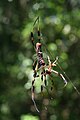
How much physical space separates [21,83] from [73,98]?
0.52 metres

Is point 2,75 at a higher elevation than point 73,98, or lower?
higher

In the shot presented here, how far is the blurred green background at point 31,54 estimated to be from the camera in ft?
11.6

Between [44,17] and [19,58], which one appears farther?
[19,58]

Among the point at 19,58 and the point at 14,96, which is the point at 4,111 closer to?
the point at 14,96

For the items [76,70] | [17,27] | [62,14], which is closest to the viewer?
[62,14]

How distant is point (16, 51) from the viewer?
4125 millimetres

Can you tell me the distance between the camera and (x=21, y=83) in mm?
4012

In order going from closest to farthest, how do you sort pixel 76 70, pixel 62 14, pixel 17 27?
pixel 62 14
pixel 76 70
pixel 17 27

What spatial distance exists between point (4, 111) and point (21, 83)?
0.31 metres

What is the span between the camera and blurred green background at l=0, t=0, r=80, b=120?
11.6ft

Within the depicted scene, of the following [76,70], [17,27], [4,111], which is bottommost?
[4,111]

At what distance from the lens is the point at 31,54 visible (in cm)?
399

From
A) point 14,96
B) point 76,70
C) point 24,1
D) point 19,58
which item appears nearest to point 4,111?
point 14,96

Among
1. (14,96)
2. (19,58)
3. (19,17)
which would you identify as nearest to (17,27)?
(19,17)
